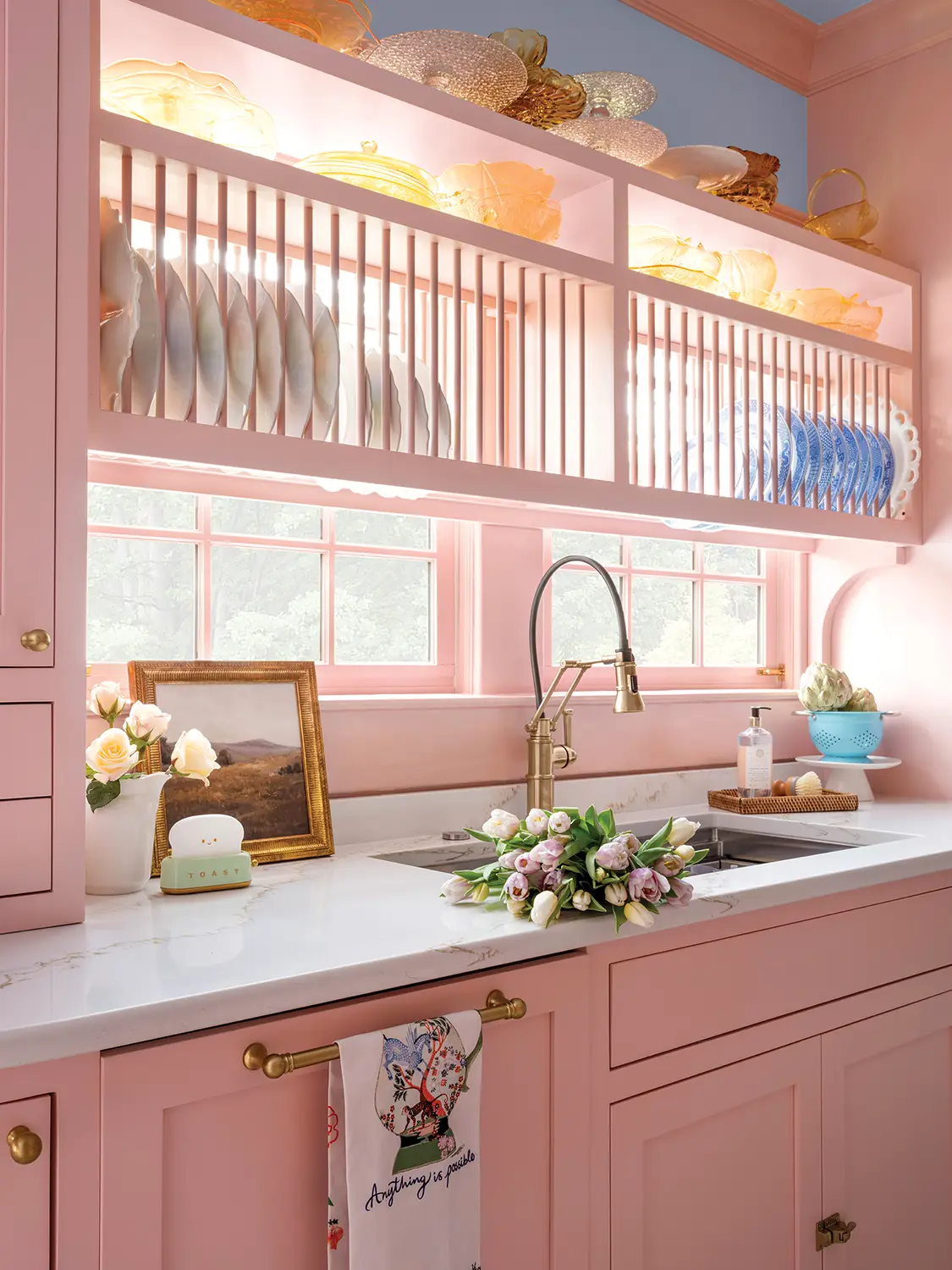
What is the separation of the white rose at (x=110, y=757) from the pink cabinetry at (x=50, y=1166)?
0.50 meters

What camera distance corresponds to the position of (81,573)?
4.24ft

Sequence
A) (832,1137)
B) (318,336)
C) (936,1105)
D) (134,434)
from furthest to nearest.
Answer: (936,1105) < (832,1137) < (318,336) < (134,434)

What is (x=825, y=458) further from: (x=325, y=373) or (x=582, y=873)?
(x=582, y=873)

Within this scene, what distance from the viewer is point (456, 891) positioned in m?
1.40

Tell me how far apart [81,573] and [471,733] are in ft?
3.14

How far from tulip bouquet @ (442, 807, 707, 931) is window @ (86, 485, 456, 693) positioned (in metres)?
0.70

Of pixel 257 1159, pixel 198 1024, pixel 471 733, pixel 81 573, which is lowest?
pixel 257 1159

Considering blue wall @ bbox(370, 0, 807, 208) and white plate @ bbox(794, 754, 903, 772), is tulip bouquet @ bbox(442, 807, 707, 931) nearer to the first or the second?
white plate @ bbox(794, 754, 903, 772)

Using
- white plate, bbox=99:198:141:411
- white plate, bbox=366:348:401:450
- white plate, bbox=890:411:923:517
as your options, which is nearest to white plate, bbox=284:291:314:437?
white plate, bbox=366:348:401:450

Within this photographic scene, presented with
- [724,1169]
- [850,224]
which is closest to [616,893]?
[724,1169]

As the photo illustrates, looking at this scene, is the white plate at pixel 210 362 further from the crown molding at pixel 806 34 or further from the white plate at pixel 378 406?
the crown molding at pixel 806 34

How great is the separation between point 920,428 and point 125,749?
210cm

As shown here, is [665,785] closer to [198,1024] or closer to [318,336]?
[318,336]

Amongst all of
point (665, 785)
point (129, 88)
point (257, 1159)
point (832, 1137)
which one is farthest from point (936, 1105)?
point (129, 88)
